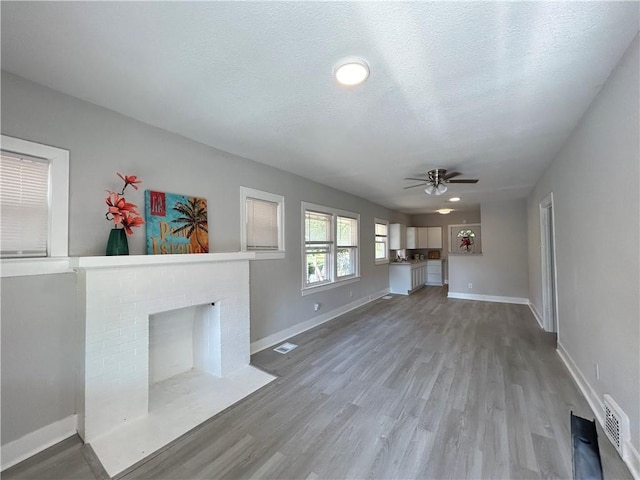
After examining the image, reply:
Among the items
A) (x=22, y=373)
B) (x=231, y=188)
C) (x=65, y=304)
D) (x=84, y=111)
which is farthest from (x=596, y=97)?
(x=22, y=373)

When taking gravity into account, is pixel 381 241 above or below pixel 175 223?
below

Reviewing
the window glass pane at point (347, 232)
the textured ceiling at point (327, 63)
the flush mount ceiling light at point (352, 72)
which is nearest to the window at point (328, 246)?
the window glass pane at point (347, 232)

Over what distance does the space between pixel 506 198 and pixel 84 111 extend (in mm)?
7252

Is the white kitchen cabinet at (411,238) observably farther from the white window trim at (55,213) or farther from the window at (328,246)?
the white window trim at (55,213)

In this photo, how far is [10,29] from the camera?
4.45 feet

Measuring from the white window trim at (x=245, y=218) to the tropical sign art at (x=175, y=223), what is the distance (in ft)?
1.62

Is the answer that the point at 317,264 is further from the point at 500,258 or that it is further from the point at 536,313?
the point at 500,258

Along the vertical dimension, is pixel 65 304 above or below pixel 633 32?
below

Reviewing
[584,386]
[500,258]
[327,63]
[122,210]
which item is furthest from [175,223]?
[500,258]

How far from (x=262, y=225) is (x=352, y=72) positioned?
2368mm

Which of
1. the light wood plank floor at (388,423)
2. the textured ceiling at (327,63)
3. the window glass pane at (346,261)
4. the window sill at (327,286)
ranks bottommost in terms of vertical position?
the light wood plank floor at (388,423)

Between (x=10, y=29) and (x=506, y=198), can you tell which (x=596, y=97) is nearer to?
(x=10, y=29)

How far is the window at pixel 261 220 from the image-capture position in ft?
10.9

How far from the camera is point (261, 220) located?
3.58 metres
